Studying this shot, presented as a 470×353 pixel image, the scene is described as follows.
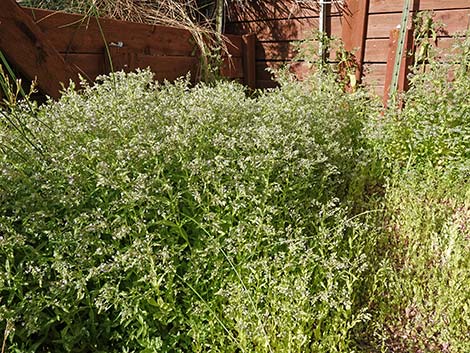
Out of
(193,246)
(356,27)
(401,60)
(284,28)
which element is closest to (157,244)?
(193,246)

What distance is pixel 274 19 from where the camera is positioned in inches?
192

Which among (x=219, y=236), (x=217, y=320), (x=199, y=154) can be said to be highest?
(x=199, y=154)

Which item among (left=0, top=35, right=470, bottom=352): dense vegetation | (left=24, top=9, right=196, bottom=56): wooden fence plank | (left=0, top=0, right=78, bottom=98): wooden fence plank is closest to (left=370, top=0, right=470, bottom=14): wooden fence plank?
(left=24, top=9, right=196, bottom=56): wooden fence plank

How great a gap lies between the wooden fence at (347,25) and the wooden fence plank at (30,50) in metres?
2.72

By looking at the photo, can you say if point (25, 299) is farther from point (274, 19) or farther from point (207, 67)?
point (274, 19)

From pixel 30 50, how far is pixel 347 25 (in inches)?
127

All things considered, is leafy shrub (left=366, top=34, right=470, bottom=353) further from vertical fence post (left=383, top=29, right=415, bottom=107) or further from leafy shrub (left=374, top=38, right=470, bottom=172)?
vertical fence post (left=383, top=29, right=415, bottom=107)

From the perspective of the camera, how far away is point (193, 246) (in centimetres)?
163

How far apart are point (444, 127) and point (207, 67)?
7.37 feet

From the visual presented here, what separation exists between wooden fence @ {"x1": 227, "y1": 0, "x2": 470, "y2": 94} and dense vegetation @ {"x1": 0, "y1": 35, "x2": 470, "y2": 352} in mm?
2451

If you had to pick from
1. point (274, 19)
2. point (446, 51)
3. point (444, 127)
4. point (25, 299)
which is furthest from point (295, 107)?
point (274, 19)

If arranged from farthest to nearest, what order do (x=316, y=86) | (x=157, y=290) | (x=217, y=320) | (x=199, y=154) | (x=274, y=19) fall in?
(x=274, y=19), (x=316, y=86), (x=199, y=154), (x=217, y=320), (x=157, y=290)

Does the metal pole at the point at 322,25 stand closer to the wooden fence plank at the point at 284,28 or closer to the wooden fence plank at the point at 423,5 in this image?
the wooden fence plank at the point at 284,28

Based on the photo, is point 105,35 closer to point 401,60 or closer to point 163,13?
point 163,13
